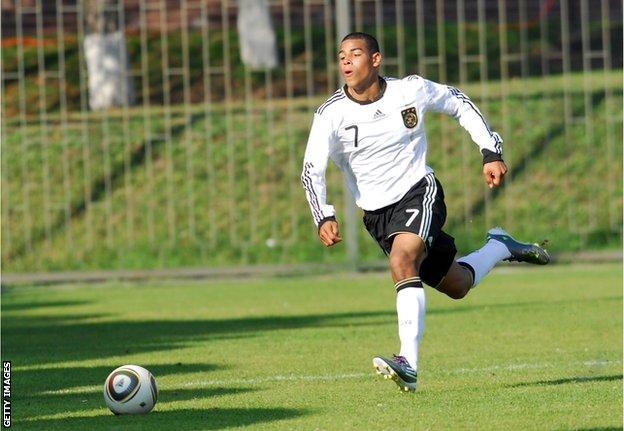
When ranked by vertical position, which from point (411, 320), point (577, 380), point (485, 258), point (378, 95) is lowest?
point (577, 380)

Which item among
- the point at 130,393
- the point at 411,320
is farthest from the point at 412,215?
the point at 130,393

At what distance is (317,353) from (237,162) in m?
11.4

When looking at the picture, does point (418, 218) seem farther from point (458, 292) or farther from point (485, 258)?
point (485, 258)

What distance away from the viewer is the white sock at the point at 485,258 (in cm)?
1070

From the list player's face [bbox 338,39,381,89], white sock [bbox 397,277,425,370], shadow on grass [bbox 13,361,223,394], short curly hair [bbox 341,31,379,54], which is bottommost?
shadow on grass [bbox 13,361,223,394]

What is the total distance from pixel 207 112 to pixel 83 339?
9.25 metres

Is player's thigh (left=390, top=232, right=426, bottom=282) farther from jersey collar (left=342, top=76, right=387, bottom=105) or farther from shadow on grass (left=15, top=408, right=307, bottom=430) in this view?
shadow on grass (left=15, top=408, right=307, bottom=430)

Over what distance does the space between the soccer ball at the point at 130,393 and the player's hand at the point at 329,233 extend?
1.40 meters

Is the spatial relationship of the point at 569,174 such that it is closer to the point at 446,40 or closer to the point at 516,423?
the point at 446,40

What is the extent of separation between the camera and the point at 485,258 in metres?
10.9

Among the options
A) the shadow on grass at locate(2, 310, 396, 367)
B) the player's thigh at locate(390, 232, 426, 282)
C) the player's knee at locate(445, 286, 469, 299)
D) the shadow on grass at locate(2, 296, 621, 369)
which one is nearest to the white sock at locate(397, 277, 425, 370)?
the player's thigh at locate(390, 232, 426, 282)

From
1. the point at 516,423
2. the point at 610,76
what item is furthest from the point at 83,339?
the point at 610,76

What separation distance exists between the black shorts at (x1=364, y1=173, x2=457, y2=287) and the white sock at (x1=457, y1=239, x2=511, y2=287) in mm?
440

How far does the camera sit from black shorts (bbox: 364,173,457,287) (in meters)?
9.83
